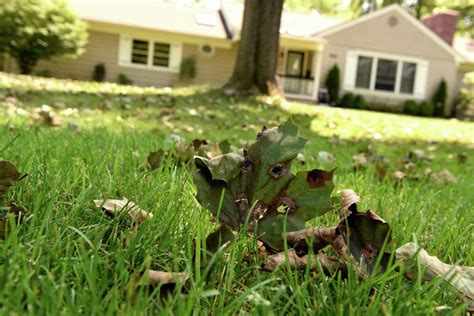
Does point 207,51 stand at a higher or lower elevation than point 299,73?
higher

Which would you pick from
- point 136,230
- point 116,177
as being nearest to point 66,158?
point 116,177

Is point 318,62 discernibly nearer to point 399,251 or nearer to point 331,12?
point 399,251

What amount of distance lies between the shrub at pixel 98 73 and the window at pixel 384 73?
11946 millimetres

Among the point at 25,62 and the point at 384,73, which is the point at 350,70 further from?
the point at 25,62

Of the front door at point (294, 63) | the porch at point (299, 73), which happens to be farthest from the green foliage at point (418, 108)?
the front door at point (294, 63)

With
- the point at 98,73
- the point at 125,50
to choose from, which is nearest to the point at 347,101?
the point at 125,50

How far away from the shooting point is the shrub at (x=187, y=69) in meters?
25.0

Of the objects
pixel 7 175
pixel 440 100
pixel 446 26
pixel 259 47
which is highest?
pixel 446 26

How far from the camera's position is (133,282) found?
0.96 meters

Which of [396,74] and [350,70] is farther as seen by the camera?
[396,74]

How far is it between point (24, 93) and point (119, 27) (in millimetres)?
17862

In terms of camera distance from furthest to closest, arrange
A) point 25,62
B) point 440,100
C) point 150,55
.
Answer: point 440,100 < point 150,55 < point 25,62

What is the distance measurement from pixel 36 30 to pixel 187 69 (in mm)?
7344

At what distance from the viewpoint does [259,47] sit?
12.3 m
